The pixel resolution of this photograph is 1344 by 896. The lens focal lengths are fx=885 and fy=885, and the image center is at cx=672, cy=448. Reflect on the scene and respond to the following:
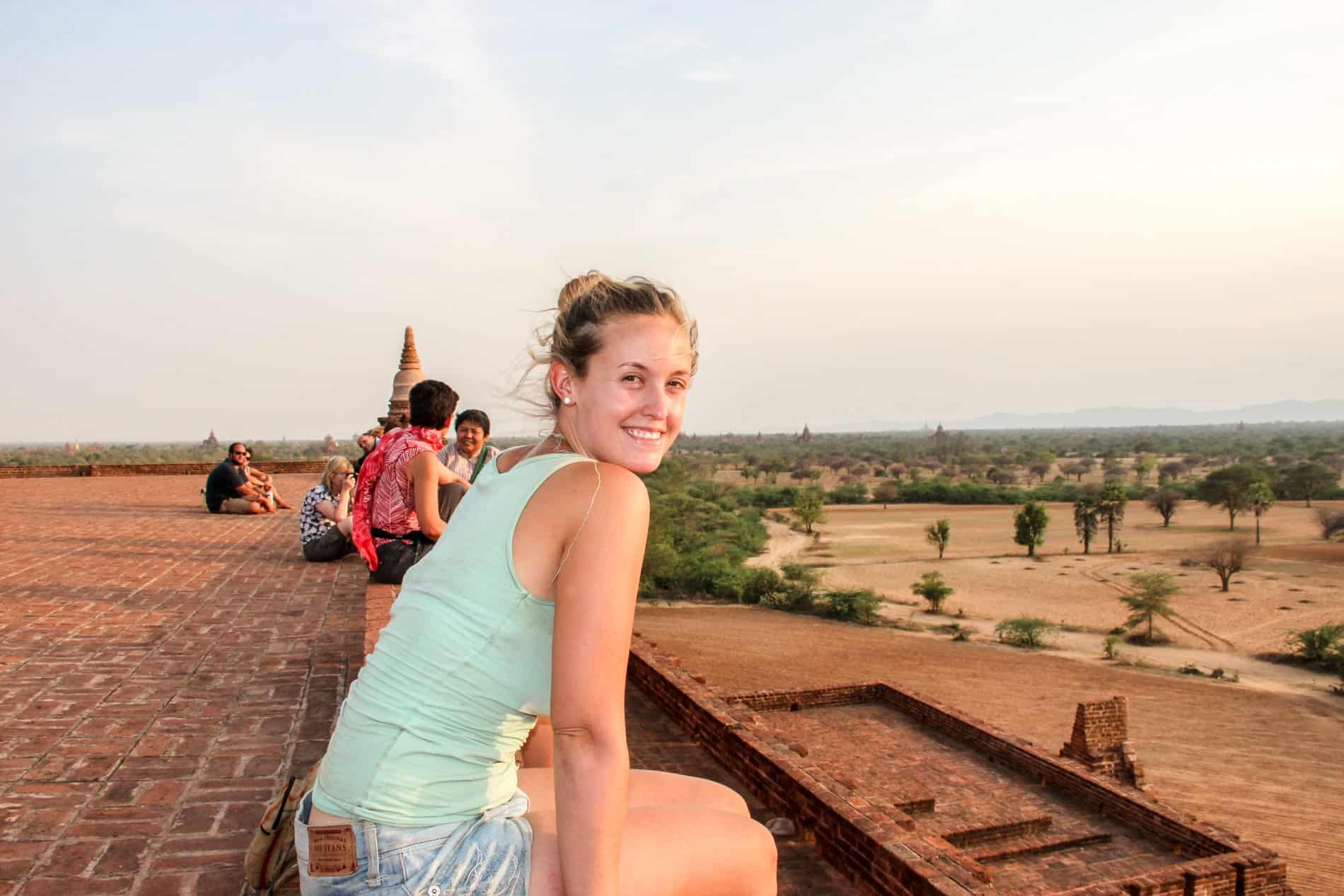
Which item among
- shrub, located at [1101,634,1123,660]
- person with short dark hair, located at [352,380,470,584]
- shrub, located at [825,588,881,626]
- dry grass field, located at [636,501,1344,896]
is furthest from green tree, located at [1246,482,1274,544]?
person with short dark hair, located at [352,380,470,584]

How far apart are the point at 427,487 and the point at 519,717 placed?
12.0ft

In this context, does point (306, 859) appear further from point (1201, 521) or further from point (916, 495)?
point (916, 495)

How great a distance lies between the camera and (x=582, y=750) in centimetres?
128

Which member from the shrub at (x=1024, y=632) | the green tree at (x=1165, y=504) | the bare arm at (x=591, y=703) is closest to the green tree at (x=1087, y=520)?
the green tree at (x=1165, y=504)

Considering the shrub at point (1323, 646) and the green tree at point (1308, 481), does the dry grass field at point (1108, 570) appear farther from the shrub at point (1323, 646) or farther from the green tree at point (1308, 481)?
the green tree at point (1308, 481)

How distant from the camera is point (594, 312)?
1.48 metres

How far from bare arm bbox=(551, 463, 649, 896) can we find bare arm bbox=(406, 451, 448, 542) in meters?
3.72

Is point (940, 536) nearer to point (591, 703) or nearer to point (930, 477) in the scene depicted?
point (930, 477)

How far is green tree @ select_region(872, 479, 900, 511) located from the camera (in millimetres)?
65250

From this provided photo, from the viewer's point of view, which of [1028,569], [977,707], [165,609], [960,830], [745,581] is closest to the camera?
[165,609]

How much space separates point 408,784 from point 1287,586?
41.7 metres

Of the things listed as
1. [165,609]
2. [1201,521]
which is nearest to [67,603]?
[165,609]

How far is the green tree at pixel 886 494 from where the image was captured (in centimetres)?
6525

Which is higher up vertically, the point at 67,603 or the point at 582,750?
the point at 582,750
